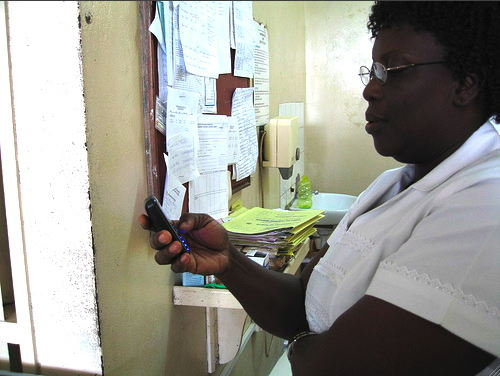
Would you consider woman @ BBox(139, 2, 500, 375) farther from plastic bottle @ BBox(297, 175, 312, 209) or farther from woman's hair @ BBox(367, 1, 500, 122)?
plastic bottle @ BBox(297, 175, 312, 209)

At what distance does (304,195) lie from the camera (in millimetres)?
2322

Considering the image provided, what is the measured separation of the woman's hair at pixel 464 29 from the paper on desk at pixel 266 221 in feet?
2.10

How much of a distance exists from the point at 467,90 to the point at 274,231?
0.65 metres

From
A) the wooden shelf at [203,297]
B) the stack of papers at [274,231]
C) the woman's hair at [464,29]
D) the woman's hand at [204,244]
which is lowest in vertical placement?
the wooden shelf at [203,297]

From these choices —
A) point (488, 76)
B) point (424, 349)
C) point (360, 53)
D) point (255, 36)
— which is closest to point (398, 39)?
point (488, 76)

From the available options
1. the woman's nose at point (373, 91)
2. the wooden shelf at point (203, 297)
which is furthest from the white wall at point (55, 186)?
the woman's nose at point (373, 91)

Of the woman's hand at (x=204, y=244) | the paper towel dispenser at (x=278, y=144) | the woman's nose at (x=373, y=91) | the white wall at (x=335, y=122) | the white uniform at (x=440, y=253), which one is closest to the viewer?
the white uniform at (x=440, y=253)

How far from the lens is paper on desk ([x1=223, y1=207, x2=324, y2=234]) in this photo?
1.20 m

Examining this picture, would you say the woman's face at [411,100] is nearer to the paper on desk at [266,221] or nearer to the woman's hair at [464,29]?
the woman's hair at [464,29]

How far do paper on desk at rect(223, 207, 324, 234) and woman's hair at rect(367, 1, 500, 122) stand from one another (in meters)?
0.64

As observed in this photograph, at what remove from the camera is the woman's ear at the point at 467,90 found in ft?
2.02

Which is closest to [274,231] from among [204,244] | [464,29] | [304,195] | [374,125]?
[204,244]

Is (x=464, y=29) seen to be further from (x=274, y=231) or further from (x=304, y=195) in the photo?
(x=304, y=195)

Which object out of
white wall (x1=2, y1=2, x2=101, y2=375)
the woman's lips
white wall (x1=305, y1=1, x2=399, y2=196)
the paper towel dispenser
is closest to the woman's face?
the woman's lips
